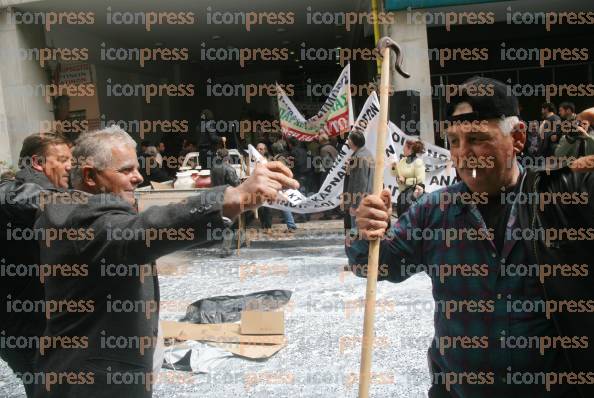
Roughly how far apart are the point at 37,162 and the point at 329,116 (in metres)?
5.92

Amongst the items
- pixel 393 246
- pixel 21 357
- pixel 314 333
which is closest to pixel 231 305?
pixel 314 333

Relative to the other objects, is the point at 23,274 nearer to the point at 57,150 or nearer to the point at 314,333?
the point at 57,150

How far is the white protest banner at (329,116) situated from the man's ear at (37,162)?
18.2ft

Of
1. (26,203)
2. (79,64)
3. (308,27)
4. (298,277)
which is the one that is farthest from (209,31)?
(26,203)

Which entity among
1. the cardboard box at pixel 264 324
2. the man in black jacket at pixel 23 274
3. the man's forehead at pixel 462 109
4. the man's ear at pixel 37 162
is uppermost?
the man's forehead at pixel 462 109

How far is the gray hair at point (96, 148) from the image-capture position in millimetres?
1986

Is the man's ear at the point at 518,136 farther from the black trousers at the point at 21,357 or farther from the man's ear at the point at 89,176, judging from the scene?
the black trousers at the point at 21,357

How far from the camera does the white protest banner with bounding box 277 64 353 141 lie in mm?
8031

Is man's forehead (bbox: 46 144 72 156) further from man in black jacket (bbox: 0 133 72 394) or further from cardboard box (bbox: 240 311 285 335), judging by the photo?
cardboard box (bbox: 240 311 285 335)

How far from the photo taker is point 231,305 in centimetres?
557

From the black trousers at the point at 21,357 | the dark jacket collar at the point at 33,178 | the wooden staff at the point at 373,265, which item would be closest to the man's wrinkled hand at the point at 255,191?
the wooden staff at the point at 373,265

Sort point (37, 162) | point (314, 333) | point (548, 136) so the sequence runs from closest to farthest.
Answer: point (37, 162), point (314, 333), point (548, 136)

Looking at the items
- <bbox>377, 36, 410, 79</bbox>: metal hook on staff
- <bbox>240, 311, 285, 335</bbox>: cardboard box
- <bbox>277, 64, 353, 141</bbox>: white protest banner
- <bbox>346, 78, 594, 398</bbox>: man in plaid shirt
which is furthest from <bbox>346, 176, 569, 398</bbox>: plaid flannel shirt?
<bbox>277, 64, 353, 141</bbox>: white protest banner

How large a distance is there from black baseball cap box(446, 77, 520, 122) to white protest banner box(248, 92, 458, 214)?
4.69 meters
